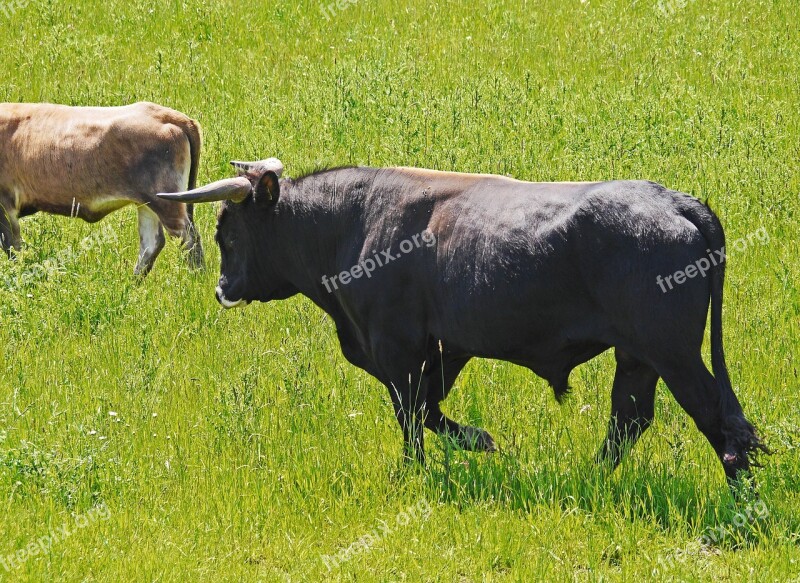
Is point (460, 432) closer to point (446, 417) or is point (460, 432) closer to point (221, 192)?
point (446, 417)

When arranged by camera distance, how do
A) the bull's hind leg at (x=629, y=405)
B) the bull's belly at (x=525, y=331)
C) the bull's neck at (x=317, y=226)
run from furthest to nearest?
the bull's neck at (x=317, y=226) → the bull's hind leg at (x=629, y=405) → the bull's belly at (x=525, y=331)

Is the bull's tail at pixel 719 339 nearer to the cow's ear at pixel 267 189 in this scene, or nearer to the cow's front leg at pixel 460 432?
the cow's front leg at pixel 460 432

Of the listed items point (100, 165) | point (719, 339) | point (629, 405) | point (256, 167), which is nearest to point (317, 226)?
point (256, 167)

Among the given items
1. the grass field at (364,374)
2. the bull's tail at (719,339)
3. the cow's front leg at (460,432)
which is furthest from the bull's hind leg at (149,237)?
the bull's tail at (719,339)

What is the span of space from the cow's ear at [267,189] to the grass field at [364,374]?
112 cm

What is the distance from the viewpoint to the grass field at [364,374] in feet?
18.9

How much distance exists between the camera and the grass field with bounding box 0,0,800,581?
5.77 m

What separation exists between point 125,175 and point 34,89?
17.0 ft

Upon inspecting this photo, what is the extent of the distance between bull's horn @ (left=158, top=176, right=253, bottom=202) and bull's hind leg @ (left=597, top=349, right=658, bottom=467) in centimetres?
252

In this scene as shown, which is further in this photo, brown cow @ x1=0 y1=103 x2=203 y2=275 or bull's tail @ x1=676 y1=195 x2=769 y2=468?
brown cow @ x1=0 y1=103 x2=203 y2=275

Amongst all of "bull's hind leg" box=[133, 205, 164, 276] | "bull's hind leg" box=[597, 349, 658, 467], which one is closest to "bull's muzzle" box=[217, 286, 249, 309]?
"bull's hind leg" box=[597, 349, 658, 467]

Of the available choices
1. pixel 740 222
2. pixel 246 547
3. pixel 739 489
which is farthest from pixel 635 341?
pixel 740 222

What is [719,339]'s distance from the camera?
19.5 ft

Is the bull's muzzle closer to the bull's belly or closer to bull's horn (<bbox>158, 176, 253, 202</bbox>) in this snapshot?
bull's horn (<bbox>158, 176, 253, 202</bbox>)
